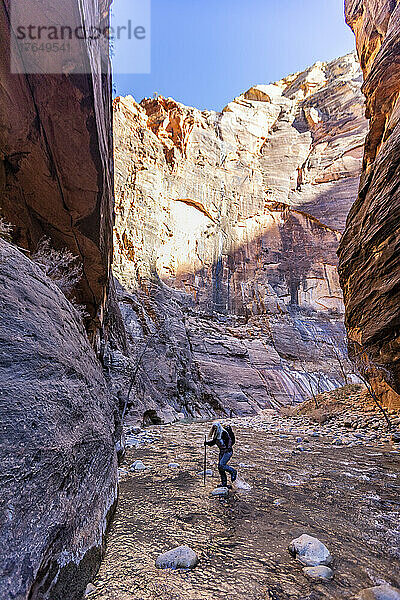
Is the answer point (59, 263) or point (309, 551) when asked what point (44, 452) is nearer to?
point (309, 551)

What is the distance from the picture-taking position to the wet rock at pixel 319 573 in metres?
2.35

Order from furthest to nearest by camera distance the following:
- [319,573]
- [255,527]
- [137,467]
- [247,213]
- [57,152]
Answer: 1. [247,213]
2. [57,152]
3. [137,467]
4. [255,527]
5. [319,573]

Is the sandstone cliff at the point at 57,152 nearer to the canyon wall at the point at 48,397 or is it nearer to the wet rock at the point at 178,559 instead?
the canyon wall at the point at 48,397

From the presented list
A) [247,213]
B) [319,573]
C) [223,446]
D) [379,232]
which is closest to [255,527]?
[319,573]

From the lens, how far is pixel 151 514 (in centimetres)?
365

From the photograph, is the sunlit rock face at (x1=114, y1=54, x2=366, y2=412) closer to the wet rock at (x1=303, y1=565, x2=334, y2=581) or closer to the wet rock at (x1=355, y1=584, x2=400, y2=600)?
the wet rock at (x1=303, y1=565, x2=334, y2=581)

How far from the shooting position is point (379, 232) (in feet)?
27.0

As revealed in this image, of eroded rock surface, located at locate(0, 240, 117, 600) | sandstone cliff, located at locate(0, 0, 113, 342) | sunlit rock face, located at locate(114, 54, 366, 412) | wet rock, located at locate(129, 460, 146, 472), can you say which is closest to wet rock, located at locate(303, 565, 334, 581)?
eroded rock surface, located at locate(0, 240, 117, 600)

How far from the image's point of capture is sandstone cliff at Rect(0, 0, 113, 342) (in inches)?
214

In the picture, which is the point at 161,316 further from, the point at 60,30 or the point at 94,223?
the point at 60,30

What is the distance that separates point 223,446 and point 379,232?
730 cm

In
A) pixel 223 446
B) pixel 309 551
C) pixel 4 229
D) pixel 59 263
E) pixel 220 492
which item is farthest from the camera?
pixel 59 263

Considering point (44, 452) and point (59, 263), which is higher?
point (59, 263)

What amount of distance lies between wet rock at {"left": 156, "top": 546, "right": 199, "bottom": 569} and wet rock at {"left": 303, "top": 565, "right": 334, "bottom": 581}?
94cm
